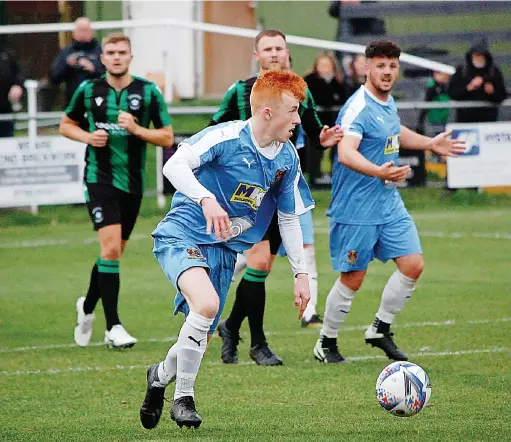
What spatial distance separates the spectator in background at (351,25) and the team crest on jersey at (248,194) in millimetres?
16258

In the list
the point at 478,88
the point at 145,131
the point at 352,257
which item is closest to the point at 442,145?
the point at 352,257

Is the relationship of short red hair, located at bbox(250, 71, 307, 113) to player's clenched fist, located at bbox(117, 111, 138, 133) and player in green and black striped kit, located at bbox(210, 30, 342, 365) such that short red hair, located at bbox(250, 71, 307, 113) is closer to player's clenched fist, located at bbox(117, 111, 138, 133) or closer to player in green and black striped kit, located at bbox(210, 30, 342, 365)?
player in green and black striped kit, located at bbox(210, 30, 342, 365)

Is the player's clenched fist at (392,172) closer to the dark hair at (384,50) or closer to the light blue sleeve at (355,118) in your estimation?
the light blue sleeve at (355,118)

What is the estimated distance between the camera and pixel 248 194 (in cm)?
Result: 675

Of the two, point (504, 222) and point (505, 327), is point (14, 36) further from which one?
point (505, 327)

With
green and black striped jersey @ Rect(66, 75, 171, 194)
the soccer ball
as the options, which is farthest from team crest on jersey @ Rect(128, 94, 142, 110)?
the soccer ball

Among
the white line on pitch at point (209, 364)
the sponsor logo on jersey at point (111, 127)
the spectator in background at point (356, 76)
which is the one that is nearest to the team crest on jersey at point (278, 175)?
the white line on pitch at point (209, 364)

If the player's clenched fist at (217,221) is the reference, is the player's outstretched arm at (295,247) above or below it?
below

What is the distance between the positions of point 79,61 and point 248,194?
1137 centimetres

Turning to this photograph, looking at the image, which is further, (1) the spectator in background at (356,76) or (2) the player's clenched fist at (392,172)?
(1) the spectator in background at (356,76)

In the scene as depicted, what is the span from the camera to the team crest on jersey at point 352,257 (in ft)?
28.5

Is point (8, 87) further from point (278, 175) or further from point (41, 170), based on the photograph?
point (278, 175)

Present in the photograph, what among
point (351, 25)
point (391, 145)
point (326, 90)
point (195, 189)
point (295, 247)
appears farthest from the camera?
point (351, 25)

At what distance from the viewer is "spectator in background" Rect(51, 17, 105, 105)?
17.6 metres
